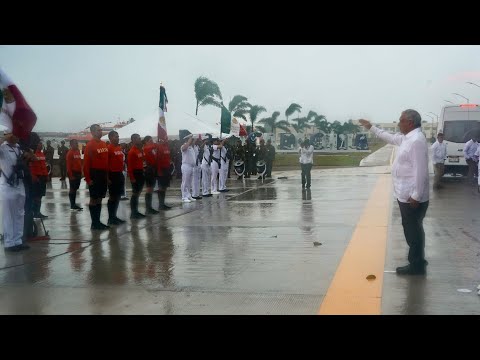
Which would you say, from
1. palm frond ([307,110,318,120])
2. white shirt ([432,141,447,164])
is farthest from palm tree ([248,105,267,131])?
white shirt ([432,141,447,164])

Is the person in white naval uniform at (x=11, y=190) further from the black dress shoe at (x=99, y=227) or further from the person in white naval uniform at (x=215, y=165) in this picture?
the person in white naval uniform at (x=215, y=165)

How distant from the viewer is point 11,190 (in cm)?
A: 907

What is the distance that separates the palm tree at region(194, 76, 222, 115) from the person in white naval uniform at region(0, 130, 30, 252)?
1337 inches

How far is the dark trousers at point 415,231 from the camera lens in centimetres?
703

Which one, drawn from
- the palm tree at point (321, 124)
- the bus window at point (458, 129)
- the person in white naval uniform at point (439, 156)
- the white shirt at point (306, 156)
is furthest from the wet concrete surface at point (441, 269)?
the palm tree at point (321, 124)

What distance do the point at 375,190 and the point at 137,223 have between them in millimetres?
8747

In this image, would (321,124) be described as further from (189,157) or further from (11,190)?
(11,190)

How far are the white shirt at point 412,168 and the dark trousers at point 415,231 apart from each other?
0.36ft

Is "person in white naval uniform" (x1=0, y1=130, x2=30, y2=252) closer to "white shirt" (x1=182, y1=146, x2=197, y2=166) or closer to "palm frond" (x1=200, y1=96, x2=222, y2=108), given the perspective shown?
"white shirt" (x1=182, y1=146, x2=197, y2=166)

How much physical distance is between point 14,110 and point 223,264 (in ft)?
12.5

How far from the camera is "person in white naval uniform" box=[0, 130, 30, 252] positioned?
899 centimetres
